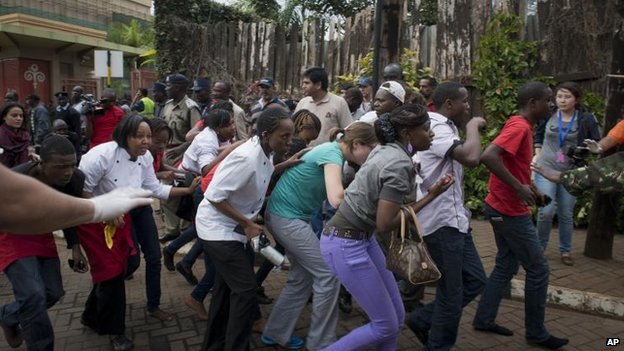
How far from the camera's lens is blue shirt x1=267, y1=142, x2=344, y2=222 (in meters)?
3.52

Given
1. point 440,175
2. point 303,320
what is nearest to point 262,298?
point 303,320

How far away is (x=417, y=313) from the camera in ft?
12.0

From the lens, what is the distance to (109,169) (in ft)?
12.3

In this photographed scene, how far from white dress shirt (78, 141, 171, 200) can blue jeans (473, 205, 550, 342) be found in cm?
267

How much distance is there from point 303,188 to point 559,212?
10.4 ft

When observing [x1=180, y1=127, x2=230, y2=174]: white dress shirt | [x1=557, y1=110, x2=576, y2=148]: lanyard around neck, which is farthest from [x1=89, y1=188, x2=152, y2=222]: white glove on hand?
[x1=557, y1=110, x2=576, y2=148]: lanyard around neck

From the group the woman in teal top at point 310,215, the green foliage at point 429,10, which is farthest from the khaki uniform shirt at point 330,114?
the green foliage at point 429,10

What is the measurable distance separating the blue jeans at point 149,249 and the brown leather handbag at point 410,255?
2250 millimetres

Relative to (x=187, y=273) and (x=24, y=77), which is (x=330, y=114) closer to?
(x=187, y=273)

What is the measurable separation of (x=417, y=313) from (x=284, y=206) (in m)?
1.21

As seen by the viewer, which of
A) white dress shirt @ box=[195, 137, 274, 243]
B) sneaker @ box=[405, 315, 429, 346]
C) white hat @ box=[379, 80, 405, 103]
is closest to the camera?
white dress shirt @ box=[195, 137, 274, 243]

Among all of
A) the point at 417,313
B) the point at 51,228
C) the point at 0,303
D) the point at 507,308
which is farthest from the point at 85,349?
the point at 507,308

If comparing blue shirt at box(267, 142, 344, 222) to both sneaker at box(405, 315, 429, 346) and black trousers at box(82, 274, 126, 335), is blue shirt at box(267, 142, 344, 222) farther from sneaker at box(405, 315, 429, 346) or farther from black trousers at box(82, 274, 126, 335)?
black trousers at box(82, 274, 126, 335)

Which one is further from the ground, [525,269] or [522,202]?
[522,202]
